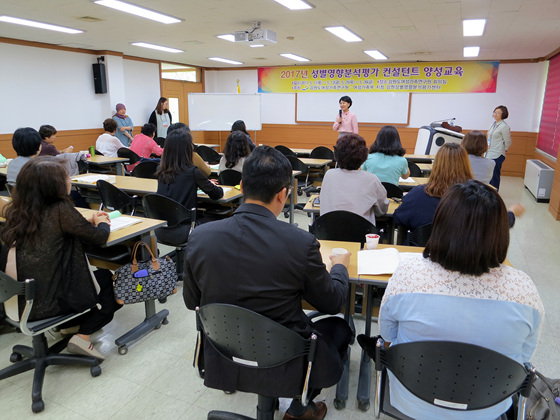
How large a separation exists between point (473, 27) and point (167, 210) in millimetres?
4940

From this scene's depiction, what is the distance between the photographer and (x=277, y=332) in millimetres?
1289

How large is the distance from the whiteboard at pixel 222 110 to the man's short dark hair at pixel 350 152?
25.2 feet

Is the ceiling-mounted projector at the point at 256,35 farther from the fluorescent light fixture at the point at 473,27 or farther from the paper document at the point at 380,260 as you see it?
the paper document at the point at 380,260

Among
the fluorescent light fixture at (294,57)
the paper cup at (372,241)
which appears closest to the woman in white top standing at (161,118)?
the fluorescent light fixture at (294,57)

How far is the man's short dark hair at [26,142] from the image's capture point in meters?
3.64

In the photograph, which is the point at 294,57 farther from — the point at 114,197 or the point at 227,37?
the point at 114,197

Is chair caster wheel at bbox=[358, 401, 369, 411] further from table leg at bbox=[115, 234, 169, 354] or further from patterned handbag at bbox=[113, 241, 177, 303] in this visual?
table leg at bbox=[115, 234, 169, 354]

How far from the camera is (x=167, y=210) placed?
127 inches

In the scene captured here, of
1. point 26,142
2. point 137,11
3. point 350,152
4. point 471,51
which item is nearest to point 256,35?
point 137,11

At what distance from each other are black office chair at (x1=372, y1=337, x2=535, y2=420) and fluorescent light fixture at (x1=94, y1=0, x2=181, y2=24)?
4817 mm

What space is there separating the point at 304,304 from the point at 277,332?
922 millimetres

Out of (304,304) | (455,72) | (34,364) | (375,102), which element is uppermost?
(455,72)

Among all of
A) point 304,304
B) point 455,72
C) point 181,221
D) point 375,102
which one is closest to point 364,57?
point 375,102

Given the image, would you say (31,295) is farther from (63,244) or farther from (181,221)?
(181,221)
